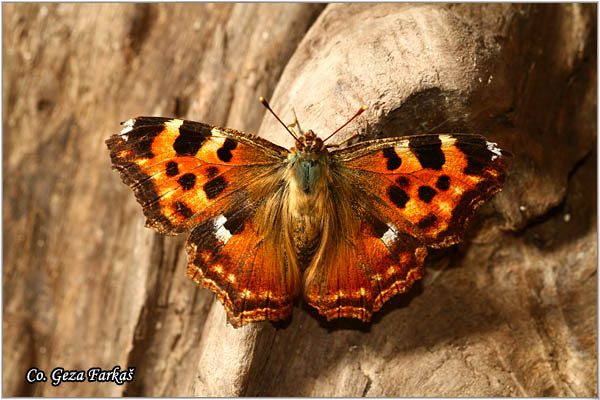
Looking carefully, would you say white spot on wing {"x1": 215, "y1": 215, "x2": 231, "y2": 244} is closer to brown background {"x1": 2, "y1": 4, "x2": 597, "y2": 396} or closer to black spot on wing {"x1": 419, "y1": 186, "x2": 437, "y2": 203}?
brown background {"x1": 2, "y1": 4, "x2": 597, "y2": 396}

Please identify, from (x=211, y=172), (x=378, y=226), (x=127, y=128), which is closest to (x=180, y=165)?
(x=211, y=172)

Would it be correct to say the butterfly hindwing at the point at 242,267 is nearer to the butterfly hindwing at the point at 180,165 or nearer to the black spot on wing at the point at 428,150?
the butterfly hindwing at the point at 180,165

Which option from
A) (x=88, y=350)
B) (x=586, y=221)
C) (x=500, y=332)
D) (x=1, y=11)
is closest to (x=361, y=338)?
(x=500, y=332)

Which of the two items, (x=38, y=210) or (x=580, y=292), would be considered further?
→ (x=38, y=210)

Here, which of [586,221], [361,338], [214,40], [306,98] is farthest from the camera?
[214,40]

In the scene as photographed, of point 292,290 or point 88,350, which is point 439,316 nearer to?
point 292,290

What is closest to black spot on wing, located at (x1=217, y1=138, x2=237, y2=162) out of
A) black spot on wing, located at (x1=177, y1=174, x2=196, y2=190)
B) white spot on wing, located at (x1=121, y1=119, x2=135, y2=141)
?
black spot on wing, located at (x1=177, y1=174, x2=196, y2=190)

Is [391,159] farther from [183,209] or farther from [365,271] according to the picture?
[183,209]
